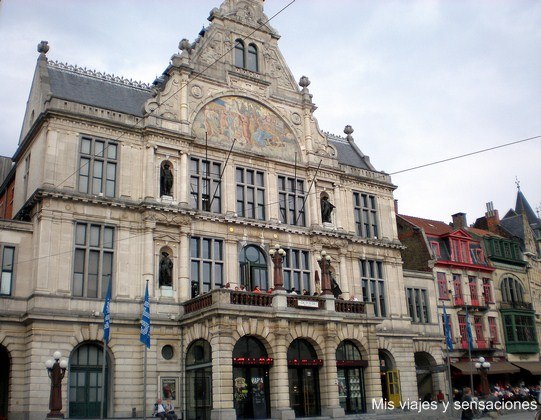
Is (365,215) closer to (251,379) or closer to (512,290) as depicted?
(251,379)

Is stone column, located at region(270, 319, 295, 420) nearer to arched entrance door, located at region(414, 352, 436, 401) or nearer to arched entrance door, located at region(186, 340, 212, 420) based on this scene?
arched entrance door, located at region(186, 340, 212, 420)

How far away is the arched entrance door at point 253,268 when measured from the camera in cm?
3906

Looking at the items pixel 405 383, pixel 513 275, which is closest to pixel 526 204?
pixel 513 275

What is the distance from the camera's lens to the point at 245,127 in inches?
1650

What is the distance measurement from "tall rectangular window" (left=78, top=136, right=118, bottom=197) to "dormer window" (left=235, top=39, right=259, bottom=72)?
11723mm

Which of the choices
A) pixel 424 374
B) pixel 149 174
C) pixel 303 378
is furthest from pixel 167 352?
pixel 424 374

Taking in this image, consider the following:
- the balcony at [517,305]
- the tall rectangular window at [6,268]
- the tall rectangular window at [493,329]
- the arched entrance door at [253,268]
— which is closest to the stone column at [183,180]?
the arched entrance door at [253,268]

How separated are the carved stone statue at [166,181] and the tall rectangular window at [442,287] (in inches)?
1040

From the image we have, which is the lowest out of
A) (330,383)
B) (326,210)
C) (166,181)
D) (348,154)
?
(330,383)

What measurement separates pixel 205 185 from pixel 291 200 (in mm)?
6591

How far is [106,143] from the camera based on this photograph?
36500 millimetres

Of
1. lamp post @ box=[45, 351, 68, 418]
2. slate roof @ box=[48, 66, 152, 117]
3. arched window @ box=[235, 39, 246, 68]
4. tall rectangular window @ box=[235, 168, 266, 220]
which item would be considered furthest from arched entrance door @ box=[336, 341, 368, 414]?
arched window @ box=[235, 39, 246, 68]

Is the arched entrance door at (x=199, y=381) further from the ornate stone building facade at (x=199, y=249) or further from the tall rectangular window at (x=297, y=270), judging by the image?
the tall rectangular window at (x=297, y=270)

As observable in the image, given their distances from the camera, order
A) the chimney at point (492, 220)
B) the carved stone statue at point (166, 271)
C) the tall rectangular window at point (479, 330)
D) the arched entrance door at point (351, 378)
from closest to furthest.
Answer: the carved stone statue at point (166, 271)
the arched entrance door at point (351, 378)
the tall rectangular window at point (479, 330)
the chimney at point (492, 220)
